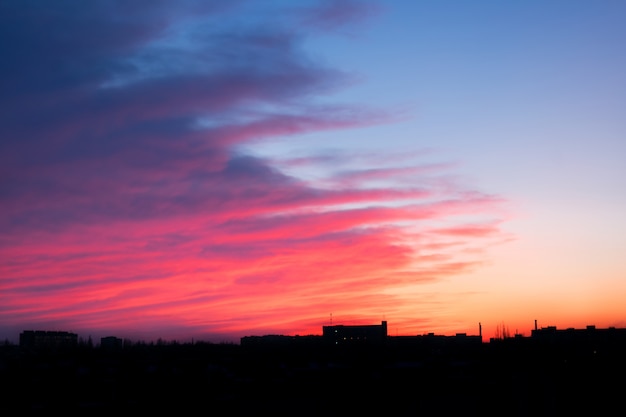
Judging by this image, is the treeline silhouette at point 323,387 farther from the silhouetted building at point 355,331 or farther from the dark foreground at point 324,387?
the silhouetted building at point 355,331

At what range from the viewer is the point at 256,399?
118ft

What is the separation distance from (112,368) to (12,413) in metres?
15.4

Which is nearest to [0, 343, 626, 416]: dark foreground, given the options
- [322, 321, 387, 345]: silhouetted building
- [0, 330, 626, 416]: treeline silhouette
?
[0, 330, 626, 416]: treeline silhouette

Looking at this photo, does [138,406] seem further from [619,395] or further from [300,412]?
[619,395]

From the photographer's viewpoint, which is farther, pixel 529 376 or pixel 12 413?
pixel 529 376

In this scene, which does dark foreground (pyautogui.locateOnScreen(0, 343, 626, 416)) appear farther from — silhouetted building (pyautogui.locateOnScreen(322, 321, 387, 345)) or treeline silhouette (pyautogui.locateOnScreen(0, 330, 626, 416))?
silhouetted building (pyautogui.locateOnScreen(322, 321, 387, 345))

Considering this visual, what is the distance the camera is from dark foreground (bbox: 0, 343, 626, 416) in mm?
34062

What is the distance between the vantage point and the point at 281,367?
4684cm

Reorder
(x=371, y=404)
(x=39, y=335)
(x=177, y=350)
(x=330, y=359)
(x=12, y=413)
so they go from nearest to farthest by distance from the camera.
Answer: (x=12, y=413)
(x=371, y=404)
(x=330, y=359)
(x=177, y=350)
(x=39, y=335)

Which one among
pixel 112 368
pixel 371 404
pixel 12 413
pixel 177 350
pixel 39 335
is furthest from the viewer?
pixel 39 335

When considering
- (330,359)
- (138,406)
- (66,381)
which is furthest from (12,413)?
(330,359)

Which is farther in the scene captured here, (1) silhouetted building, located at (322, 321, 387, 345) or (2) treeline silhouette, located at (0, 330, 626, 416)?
(1) silhouetted building, located at (322, 321, 387, 345)

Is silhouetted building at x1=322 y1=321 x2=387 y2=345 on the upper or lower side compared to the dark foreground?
upper

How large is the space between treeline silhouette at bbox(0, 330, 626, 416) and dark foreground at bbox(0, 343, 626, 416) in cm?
5
